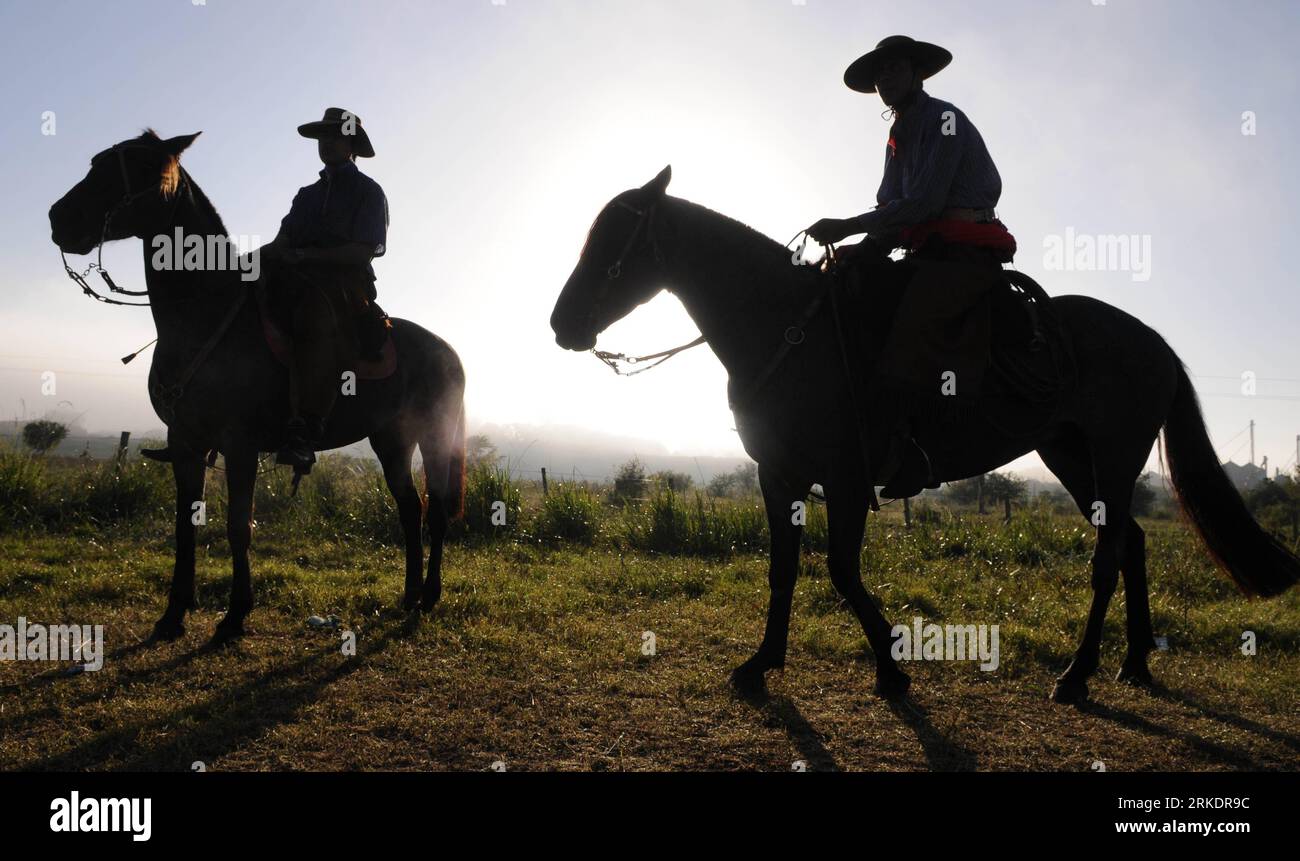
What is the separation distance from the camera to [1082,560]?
9625 mm

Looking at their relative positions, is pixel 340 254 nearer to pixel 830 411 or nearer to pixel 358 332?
pixel 358 332

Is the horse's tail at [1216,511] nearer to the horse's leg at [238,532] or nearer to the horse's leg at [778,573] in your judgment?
the horse's leg at [778,573]

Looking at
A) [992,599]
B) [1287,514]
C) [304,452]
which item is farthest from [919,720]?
[1287,514]

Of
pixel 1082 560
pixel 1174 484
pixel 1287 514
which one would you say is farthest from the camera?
pixel 1287 514

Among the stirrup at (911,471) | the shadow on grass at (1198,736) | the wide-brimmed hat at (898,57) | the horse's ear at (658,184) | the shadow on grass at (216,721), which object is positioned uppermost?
the wide-brimmed hat at (898,57)

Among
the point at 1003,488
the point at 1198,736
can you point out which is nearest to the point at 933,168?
the point at 1198,736

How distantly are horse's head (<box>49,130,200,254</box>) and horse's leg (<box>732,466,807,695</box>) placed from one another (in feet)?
15.1

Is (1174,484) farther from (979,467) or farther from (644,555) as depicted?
(644,555)

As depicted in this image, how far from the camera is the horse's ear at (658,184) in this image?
4.31 metres

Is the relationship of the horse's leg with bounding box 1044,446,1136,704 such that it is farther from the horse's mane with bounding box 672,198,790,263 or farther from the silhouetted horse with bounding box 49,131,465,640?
the silhouetted horse with bounding box 49,131,465,640

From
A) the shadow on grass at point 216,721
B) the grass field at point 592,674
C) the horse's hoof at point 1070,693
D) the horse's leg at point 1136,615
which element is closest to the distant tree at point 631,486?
the grass field at point 592,674

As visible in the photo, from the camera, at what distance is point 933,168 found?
4277mm

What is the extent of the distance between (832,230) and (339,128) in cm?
427
